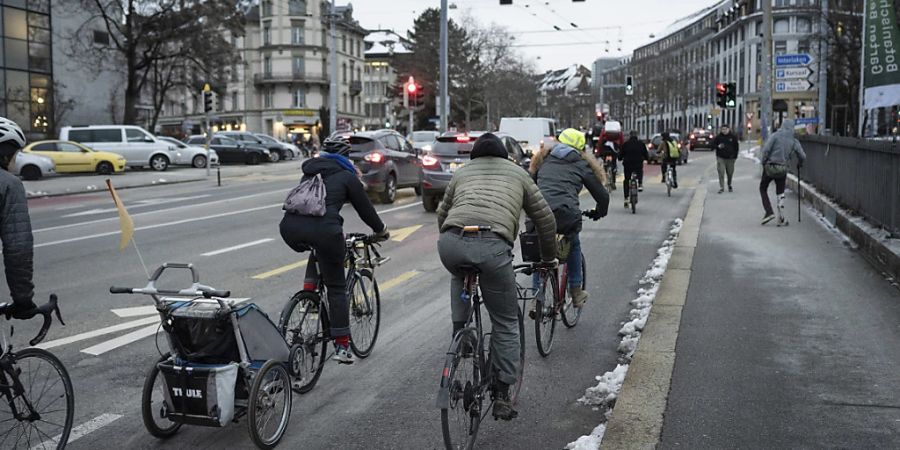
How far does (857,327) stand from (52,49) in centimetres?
4461

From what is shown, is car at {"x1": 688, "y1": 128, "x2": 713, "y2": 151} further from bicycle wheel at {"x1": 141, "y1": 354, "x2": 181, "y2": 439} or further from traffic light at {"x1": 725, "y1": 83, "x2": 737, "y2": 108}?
bicycle wheel at {"x1": 141, "y1": 354, "x2": 181, "y2": 439}

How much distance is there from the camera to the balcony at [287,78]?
8825cm

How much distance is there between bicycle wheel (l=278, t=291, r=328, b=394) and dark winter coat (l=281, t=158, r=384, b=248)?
0.41m

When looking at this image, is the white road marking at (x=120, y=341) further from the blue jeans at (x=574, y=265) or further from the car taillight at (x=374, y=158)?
the car taillight at (x=374, y=158)

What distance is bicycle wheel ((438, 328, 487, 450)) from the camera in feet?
13.6

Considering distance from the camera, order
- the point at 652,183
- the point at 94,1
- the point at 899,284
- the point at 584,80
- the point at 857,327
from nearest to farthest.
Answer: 1. the point at 857,327
2. the point at 899,284
3. the point at 652,183
4. the point at 94,1
5. the point at 584,80

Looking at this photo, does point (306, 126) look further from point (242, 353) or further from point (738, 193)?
point (242, 353)

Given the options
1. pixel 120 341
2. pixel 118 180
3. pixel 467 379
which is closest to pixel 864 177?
pixel 467 379

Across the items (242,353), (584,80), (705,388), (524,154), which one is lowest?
(705,388)

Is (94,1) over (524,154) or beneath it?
over

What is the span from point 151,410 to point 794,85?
22.4 meters

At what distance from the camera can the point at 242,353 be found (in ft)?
14.6

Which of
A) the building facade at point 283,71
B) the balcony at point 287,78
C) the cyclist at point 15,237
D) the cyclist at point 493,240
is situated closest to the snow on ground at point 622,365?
the cyclist at point 493,240

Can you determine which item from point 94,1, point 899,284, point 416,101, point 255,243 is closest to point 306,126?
point 94,1
